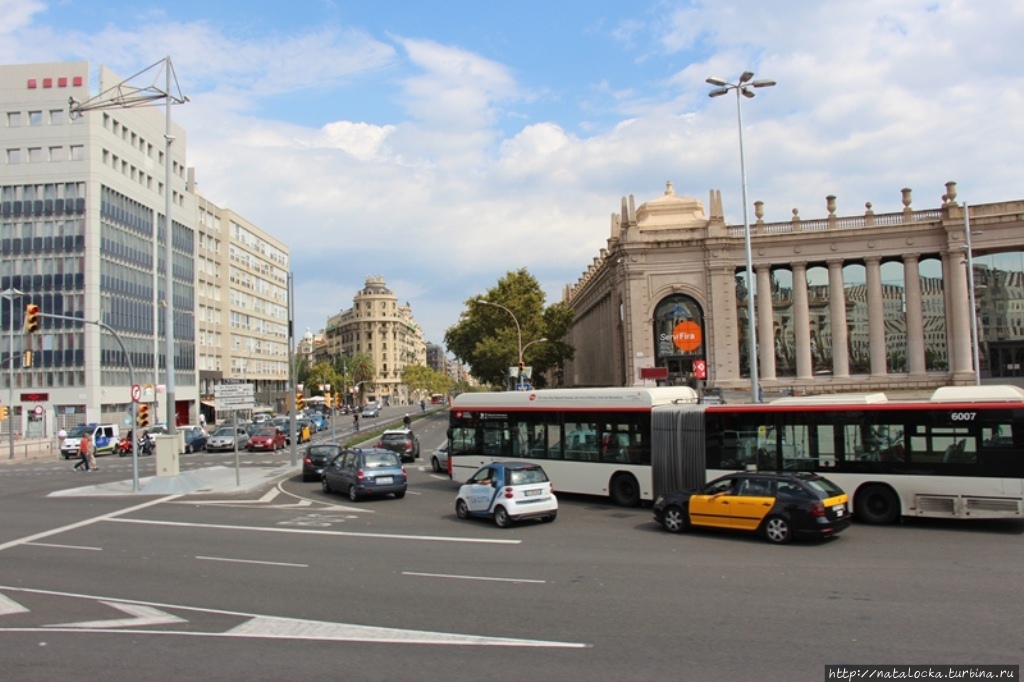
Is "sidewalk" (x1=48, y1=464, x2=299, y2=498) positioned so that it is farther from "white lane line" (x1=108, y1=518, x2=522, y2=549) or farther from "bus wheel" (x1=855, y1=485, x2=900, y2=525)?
"bus wheel" (x1=855, y1=485, x2=900, y2=525)

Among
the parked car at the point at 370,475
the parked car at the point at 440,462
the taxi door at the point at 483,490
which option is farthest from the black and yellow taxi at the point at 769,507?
the parked car at the point at 440,462

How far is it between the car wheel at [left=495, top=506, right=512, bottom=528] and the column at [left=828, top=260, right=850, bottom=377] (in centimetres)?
4647

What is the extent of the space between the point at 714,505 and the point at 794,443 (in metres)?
3.57

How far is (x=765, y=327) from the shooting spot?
58.3 metres

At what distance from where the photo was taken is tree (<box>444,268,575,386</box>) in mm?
76938

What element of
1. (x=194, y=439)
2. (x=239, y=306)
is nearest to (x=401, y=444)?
(x=194, y=439)

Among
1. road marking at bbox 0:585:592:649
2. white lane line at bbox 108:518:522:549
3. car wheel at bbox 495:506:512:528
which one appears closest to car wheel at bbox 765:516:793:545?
white lane line at bbox 108:518:522:549

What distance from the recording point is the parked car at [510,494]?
56.9ft

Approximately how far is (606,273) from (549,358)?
Answer: 14.0 meters

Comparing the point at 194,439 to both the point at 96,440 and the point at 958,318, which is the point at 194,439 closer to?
the point at 96,440

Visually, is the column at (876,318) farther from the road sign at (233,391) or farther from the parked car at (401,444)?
the road sign at (233,391)

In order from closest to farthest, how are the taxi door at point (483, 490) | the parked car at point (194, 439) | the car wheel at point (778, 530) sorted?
the car wheel at point (778, 530) < the taxi door at point (483, 490) < the parked car at point (194, 439)

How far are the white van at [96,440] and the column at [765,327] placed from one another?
4601 centimetres

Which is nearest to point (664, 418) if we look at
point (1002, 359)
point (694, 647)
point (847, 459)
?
point (847, 459)
